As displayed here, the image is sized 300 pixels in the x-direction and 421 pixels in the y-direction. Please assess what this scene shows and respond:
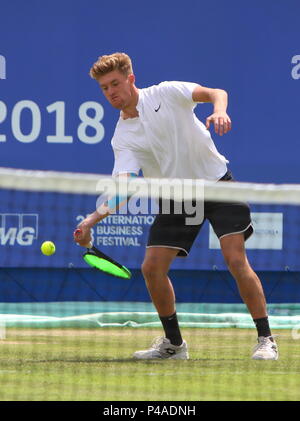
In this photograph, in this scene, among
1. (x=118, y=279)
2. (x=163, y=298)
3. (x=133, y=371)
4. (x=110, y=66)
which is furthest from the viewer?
(x=118, y=279)

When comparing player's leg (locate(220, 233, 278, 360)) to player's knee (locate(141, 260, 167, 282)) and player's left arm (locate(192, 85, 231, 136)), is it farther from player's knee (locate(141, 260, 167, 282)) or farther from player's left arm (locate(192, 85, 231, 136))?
player's left arm (locate(192, 85, 231, 136))

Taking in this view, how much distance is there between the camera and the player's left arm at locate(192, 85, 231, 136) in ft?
20.6

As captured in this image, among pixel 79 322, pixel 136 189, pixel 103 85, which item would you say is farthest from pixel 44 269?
pixel 136 189

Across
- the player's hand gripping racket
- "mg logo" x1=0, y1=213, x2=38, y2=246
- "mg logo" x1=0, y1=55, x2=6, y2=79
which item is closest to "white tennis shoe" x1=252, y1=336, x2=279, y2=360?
the player's hand gripping racket

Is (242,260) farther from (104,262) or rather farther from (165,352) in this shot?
(104,262)

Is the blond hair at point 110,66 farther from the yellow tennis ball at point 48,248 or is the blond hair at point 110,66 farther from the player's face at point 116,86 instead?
the yellow tennis ball at point 48,248

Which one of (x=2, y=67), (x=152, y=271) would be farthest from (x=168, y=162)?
(x=2, y=67)

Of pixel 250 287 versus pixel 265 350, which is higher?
pixel 250 287

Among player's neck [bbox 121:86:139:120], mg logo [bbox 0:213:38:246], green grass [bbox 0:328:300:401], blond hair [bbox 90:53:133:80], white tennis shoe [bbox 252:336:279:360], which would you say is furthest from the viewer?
mg logo [bbox 0:213:38:246]

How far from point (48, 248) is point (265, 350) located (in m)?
3.87

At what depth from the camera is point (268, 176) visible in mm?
11039

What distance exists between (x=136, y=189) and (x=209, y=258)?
440 centimetres

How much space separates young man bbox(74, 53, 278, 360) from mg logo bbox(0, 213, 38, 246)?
3259 mm

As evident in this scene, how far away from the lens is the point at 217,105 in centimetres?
671
